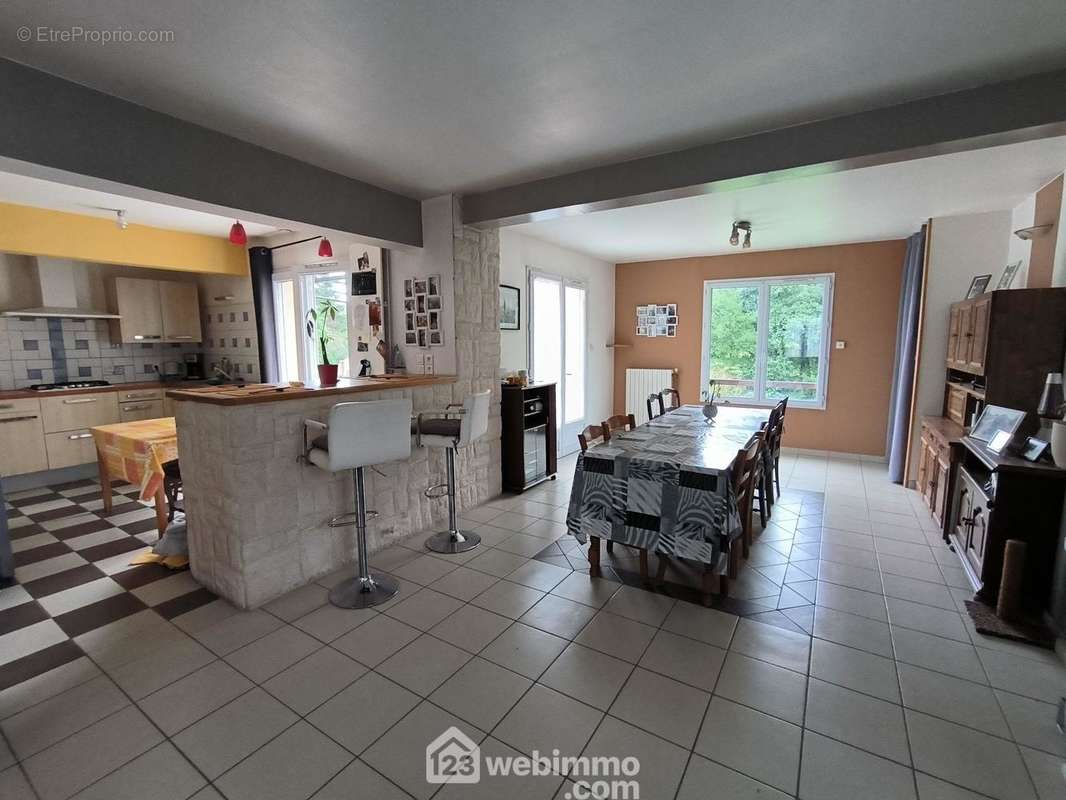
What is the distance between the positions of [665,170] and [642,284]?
4038 millimetres

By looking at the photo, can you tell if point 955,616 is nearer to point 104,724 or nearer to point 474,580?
point 474,580

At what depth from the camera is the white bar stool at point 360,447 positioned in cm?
240

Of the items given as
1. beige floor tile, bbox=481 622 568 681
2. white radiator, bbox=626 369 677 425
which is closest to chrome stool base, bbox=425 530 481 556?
beige floor tile, bbox=481 622 568 681

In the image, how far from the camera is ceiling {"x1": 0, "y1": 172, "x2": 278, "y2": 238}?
3.41m

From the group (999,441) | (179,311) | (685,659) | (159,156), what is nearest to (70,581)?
(159,156)

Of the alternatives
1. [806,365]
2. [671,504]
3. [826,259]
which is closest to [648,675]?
[671,504]

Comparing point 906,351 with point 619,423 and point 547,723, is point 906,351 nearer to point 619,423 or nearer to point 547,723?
point 619,423

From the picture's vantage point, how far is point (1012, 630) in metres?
2.29

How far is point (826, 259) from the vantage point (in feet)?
18.2

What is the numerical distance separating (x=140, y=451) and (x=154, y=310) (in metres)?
3.12

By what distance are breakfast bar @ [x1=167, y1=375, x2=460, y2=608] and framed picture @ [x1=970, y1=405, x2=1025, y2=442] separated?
3.86 meters

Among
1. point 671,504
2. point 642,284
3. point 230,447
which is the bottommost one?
point 671,504

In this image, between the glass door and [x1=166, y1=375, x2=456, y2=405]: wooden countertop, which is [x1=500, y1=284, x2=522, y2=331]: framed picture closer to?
the glass door

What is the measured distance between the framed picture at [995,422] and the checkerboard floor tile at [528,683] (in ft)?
2.74
